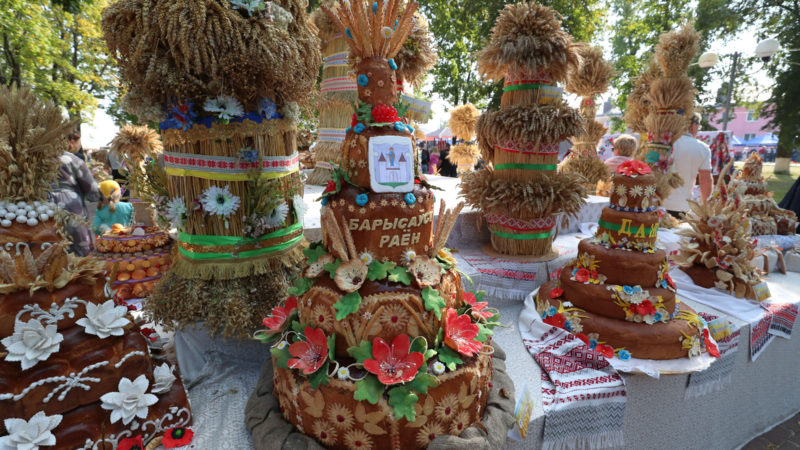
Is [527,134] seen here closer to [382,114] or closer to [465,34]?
[382,114]

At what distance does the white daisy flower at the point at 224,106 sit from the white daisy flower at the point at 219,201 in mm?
374

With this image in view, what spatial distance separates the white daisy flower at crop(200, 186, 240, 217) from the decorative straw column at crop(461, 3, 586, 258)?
2122 millimetres

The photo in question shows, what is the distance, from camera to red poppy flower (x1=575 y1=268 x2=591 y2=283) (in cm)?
256

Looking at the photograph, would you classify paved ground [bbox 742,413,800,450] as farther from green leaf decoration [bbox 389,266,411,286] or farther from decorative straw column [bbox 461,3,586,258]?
green leaf decoration [bbox 389,266,411,286]

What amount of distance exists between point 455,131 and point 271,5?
208 inches

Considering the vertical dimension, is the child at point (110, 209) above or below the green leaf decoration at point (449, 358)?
above

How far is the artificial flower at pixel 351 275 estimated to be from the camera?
60.2 inches

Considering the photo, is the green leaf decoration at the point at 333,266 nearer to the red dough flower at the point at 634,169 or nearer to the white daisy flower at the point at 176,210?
the white daisy flower at the point at 176,210

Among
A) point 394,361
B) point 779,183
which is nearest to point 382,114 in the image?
point 394,361

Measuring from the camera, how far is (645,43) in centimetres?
1022

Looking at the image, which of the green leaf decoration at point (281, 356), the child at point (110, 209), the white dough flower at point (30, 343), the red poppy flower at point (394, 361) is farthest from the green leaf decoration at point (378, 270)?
the child at point (110, 209)

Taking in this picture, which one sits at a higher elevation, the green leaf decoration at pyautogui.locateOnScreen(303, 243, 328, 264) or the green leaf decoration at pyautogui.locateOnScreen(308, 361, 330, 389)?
the green leaf decoration at pyautogui.locateOnScreen(303, 243, 328, 264)

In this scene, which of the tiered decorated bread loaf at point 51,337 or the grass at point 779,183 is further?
the grass at point 779,183

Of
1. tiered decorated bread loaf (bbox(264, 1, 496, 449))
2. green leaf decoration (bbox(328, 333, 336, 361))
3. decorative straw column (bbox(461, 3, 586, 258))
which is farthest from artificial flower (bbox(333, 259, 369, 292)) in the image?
decorative straw column (bbox(461, 3, 586, 258))
